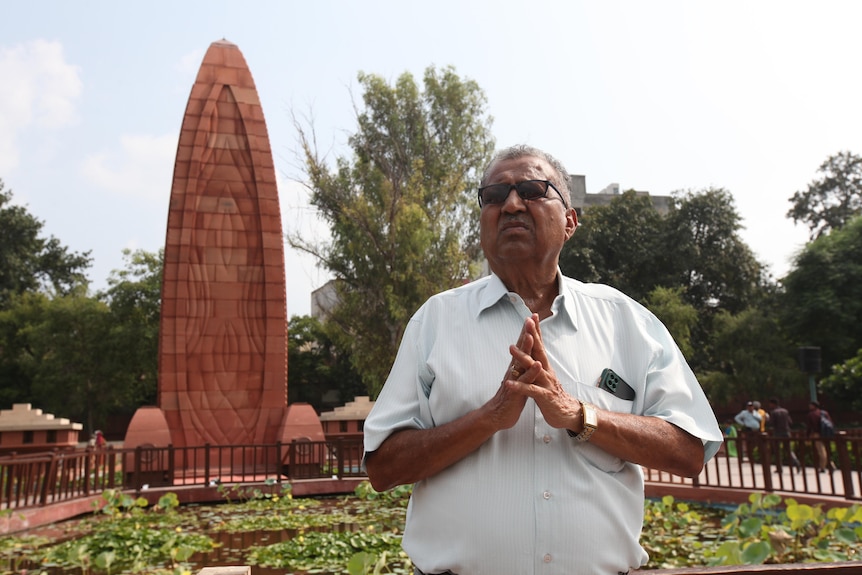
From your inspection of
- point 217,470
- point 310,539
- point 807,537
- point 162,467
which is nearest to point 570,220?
point 807,537

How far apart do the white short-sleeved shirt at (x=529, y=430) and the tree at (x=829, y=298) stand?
83.0 feet

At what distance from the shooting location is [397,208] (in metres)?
19.3

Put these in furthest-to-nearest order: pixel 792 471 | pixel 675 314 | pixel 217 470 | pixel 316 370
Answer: pixel 316 370 < pixel 675 314 < pixel 217 470 < pixel 792 471

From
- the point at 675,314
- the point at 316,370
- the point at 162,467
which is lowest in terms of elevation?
the point at 162,467

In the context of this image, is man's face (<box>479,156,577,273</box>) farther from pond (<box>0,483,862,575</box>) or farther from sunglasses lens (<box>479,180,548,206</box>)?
pond (<box>0,483,862,575</box>)

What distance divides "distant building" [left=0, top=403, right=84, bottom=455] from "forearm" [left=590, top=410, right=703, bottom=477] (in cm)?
1383

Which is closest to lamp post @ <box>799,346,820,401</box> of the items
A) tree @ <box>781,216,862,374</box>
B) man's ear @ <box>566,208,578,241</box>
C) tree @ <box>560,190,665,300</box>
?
tree @ <box>781,216,862,374</box>

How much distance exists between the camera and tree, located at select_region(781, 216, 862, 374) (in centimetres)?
2378

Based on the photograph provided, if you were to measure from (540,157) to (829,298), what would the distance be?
25561 mm

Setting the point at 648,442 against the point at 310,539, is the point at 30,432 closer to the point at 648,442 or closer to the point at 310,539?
the point at 310,539

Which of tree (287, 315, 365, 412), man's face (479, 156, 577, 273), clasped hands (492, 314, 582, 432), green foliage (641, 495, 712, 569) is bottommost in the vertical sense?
green foliage (641, 495, 712, 569)

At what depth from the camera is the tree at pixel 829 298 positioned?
2378 cm

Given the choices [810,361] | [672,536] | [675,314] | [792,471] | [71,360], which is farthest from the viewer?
[71,360]

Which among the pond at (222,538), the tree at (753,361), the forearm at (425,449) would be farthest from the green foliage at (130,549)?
the tree at (753,361)
